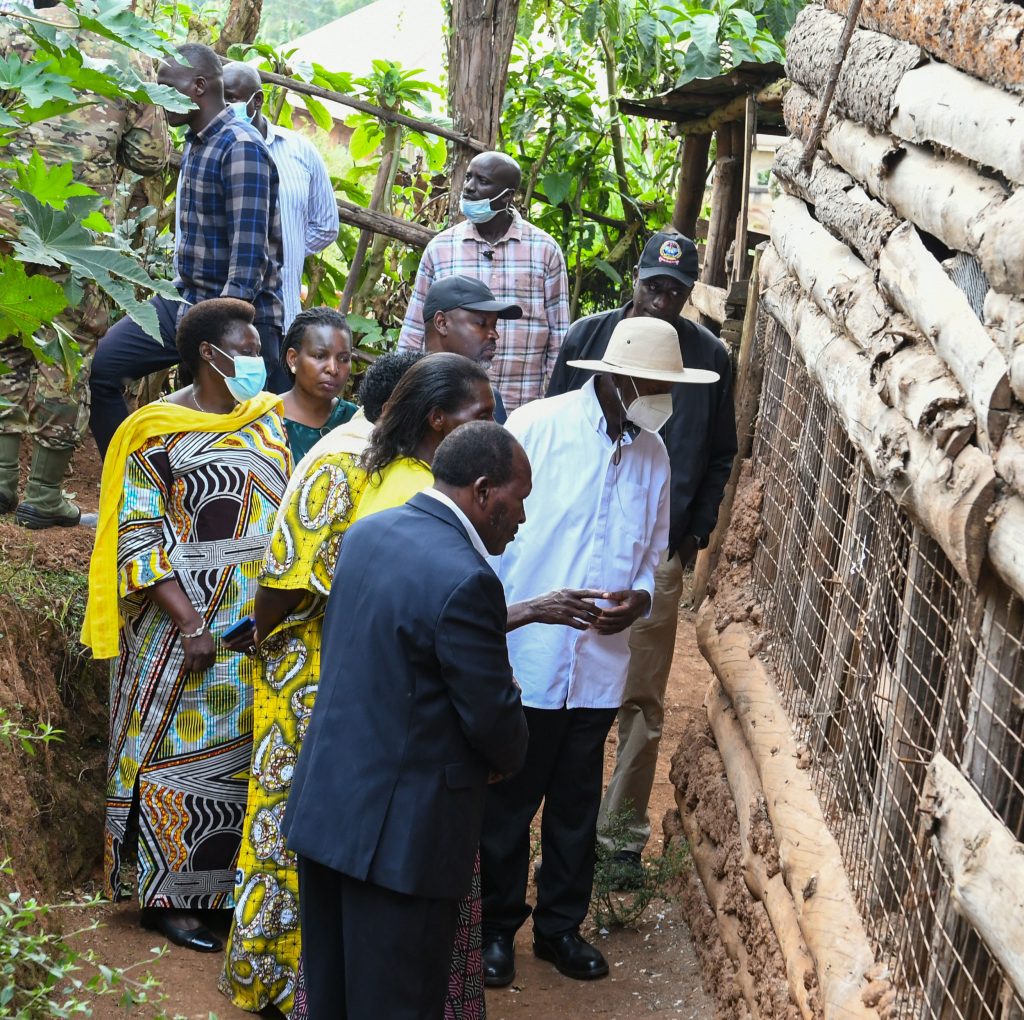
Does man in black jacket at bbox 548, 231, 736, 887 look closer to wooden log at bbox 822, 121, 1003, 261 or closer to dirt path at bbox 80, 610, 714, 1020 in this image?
dirt path at bbox 80, 610, 714, 1020

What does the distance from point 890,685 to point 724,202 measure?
636 cm

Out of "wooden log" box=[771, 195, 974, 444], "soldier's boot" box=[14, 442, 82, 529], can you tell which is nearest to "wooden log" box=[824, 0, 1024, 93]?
"wooden log" box=[771, 195, 974, 444]

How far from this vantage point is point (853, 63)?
15.4 feet

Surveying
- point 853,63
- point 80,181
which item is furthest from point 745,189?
point 80,181

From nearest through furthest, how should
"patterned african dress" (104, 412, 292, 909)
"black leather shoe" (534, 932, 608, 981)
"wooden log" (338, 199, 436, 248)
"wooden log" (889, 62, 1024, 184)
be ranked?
"wooden log" (889, 62, 1024, 184) < "patterned african dress" (104, 412, 292, 909) < "black leather shoe" (534, 932, 608, 981) < "wooden log" (338, 199, 436, 248)

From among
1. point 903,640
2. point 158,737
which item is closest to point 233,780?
point 158,737

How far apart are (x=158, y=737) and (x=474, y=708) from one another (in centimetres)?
190

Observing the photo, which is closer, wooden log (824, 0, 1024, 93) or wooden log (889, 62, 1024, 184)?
wooden log (889, 62, 1024, 184)

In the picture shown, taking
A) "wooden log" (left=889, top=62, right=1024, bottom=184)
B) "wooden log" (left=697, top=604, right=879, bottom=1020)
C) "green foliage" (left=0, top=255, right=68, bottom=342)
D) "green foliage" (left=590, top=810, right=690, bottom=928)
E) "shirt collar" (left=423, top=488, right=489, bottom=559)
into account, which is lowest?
"green foliage" (left=590, top=810, right=690, bottom=928)

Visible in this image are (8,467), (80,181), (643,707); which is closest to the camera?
(643,707)

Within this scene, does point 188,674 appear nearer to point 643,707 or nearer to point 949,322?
point 643,707

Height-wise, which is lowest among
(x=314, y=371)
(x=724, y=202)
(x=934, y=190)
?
(x=314, y=371)

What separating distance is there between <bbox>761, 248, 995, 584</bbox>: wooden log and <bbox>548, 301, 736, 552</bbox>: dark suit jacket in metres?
0.81

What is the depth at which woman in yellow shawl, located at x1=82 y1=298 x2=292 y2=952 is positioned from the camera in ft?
14.8
